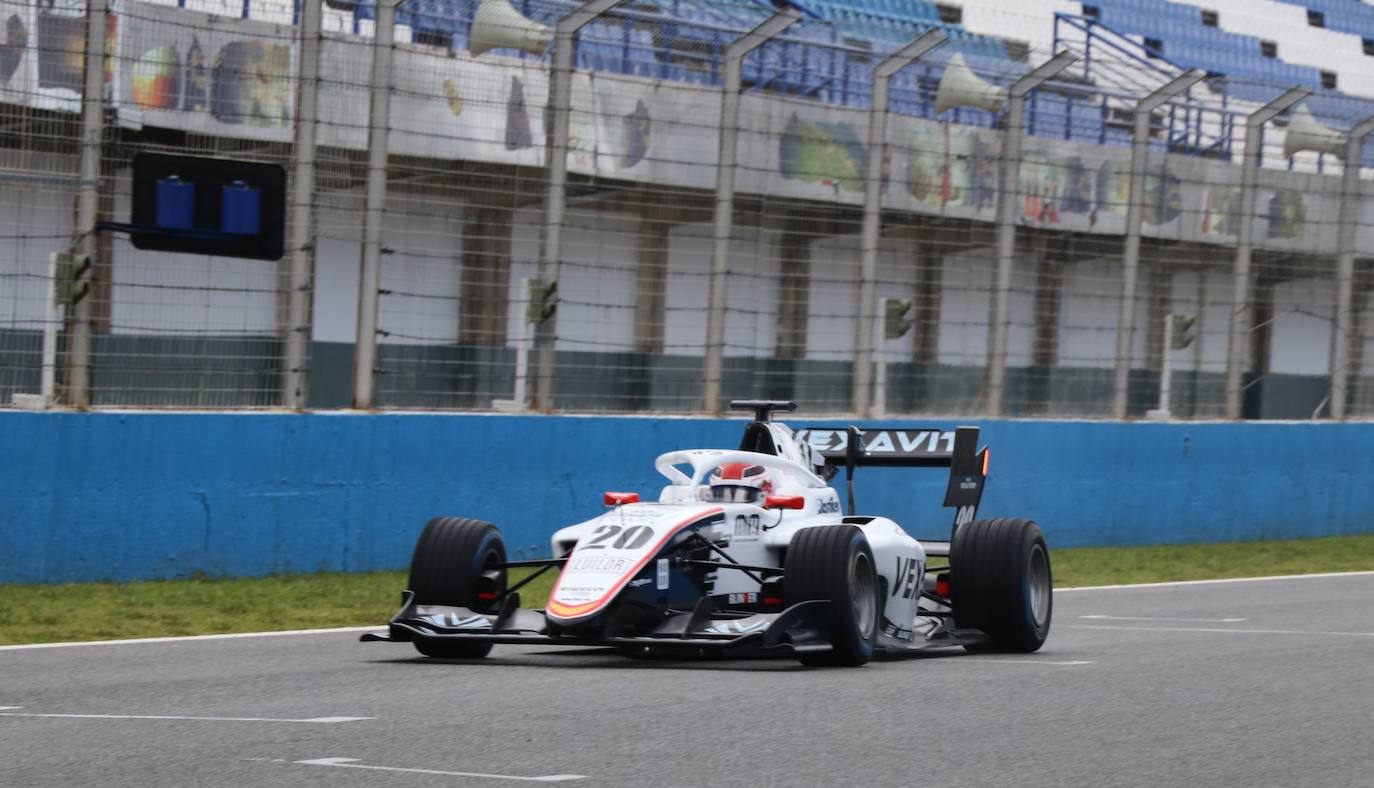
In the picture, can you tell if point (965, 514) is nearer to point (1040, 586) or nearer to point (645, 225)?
point (1040, 586)

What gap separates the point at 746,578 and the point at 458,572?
4.98 feet

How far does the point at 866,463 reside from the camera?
38.4ft

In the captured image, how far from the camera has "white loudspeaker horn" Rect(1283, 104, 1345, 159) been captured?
21.4 meters

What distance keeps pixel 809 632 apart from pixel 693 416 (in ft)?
24.6

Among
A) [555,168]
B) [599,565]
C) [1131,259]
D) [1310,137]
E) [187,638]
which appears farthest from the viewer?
[1310,137]

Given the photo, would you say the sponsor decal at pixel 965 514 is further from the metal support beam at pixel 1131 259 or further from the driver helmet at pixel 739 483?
the metal support beam at pixel 1131 259

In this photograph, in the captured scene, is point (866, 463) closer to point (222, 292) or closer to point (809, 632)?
point (809, 632)

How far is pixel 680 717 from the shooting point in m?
7.40

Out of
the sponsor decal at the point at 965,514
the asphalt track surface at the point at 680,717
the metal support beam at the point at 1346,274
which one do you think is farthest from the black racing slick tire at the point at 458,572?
the metal support beam at the point at 1346,274

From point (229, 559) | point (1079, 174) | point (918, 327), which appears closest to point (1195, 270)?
point (1079, 174)

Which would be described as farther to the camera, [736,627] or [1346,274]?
A: [1346,274]

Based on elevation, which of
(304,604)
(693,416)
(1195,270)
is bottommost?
(304,604)

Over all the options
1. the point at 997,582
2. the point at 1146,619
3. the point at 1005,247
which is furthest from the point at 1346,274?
the point at 997,582

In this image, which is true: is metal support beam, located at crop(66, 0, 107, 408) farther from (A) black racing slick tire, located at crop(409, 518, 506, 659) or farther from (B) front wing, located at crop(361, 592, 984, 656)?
(B) front wing, located at crop(361, 592, 984, 656)
